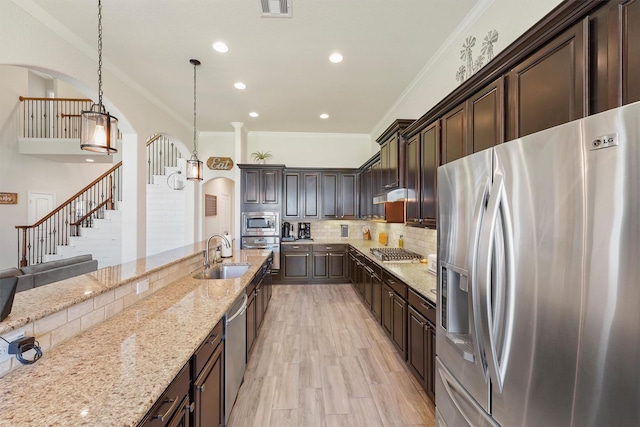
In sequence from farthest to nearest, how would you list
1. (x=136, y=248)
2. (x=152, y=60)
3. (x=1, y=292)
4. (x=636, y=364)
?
(x=136, y=248)
(x=152, y=60)
(x=1, y=292)
(x=636, y=364)

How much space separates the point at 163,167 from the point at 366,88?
538 cm

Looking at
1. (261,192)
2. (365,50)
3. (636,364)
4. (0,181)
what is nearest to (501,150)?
(636,364)

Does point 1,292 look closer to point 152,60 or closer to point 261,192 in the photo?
point 152,60

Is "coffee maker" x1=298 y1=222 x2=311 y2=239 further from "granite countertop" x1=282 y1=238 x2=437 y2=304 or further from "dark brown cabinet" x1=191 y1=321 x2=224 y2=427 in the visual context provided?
"dark brown cabinet" x1=191 y1=321 x2=224 y2=427

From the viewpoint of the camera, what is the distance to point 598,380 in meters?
0.77

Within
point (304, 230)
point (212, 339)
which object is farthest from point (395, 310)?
point (304, 230)

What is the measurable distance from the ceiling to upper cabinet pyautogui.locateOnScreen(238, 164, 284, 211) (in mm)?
1478

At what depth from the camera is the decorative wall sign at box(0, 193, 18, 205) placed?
18.8 ft

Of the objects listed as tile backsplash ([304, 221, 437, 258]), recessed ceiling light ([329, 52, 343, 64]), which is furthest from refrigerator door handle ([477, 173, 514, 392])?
recessed ceiling light ([329, 52, 343, 64])

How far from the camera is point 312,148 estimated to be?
20.9 ft

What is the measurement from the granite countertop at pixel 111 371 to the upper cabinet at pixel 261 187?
13.4ft

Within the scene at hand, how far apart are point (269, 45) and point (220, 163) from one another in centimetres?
373

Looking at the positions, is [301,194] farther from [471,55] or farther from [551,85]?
[551,85]

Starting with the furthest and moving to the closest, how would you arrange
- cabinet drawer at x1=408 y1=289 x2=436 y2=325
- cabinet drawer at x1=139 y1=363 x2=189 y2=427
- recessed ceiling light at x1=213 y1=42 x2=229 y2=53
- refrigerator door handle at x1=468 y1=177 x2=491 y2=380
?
recessed ceiling light at x1=213 y1=42 x2=229 y2=53, cabinet drawer at x1=408 y1=289 x2=436 y2=325, refrigerator door handle at x1=468 y1=177 x2=491 y2=380, cabinet drawer at x1=139 y1=363 x2=189 y2=427
